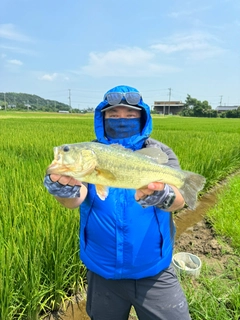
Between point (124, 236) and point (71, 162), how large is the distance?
1.96ft

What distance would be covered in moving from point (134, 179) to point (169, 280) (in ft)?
2.51

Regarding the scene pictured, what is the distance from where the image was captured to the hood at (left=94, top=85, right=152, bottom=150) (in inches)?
70.9

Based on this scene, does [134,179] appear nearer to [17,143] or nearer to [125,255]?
[125,255]

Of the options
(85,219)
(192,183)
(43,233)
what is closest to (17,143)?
(43,233)

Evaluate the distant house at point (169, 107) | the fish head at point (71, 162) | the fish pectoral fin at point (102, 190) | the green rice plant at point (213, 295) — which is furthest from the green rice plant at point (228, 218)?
the distant house at point (169, 107)

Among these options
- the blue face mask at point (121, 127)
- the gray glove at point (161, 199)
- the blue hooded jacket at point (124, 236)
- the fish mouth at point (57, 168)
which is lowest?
the blue hooded jacket at point (124, 236)

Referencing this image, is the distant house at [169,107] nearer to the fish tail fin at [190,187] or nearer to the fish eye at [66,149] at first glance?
the fish tail fin at [190,187]

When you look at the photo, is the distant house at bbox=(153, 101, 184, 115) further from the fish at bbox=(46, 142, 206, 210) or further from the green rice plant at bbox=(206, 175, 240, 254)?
the fish at bbox=(46, 142, 206, 210)

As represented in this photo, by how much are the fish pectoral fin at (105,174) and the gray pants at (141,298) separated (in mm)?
719

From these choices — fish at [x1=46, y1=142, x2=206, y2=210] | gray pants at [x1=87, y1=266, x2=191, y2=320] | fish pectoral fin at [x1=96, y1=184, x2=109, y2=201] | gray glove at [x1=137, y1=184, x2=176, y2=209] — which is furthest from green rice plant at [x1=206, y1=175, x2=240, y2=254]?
fish pectoral fin at [x1=96, y1=184, x2=109, y2=201]

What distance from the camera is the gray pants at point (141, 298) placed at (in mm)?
1582

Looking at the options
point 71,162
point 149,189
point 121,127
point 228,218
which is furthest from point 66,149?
point 228,218

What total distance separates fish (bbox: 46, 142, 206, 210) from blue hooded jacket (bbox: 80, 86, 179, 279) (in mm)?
222

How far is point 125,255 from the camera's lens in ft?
5.12
